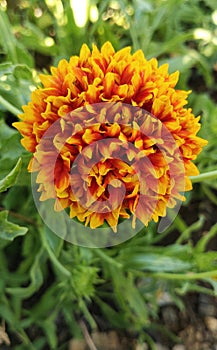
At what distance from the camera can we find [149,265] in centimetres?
130

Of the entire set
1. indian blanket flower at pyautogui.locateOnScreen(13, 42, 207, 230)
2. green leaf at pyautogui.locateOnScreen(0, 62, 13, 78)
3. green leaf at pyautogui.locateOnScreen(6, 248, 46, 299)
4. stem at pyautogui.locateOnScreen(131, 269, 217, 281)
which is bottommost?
stem at pyautogui.locateOnScreen(131, 269, 217, 281)

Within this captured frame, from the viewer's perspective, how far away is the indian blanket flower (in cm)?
88

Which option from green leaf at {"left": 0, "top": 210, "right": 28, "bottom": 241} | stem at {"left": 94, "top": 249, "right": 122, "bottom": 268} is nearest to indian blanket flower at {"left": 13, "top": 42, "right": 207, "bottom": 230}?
green leaf at {"left": 0, "top": 210, "right": 28, "bottom": 241}

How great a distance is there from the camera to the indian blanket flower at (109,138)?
0.88m

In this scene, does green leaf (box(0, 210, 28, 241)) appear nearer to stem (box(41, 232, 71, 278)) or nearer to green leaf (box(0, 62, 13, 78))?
stem (box(41, 232, 71, 278))

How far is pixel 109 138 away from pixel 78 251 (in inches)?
20.4

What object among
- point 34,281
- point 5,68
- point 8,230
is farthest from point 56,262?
point 5,68

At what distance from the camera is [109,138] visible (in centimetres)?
88

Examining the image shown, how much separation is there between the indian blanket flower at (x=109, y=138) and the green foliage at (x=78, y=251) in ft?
0.73

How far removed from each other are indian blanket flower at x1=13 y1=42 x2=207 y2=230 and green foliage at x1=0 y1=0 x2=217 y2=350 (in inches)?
8.8

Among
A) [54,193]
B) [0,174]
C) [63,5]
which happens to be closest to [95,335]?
[0,174]

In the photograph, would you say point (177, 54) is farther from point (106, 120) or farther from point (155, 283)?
point (106, 120)

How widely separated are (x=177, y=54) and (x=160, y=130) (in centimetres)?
101

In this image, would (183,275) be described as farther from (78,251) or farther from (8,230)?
(8,230)
